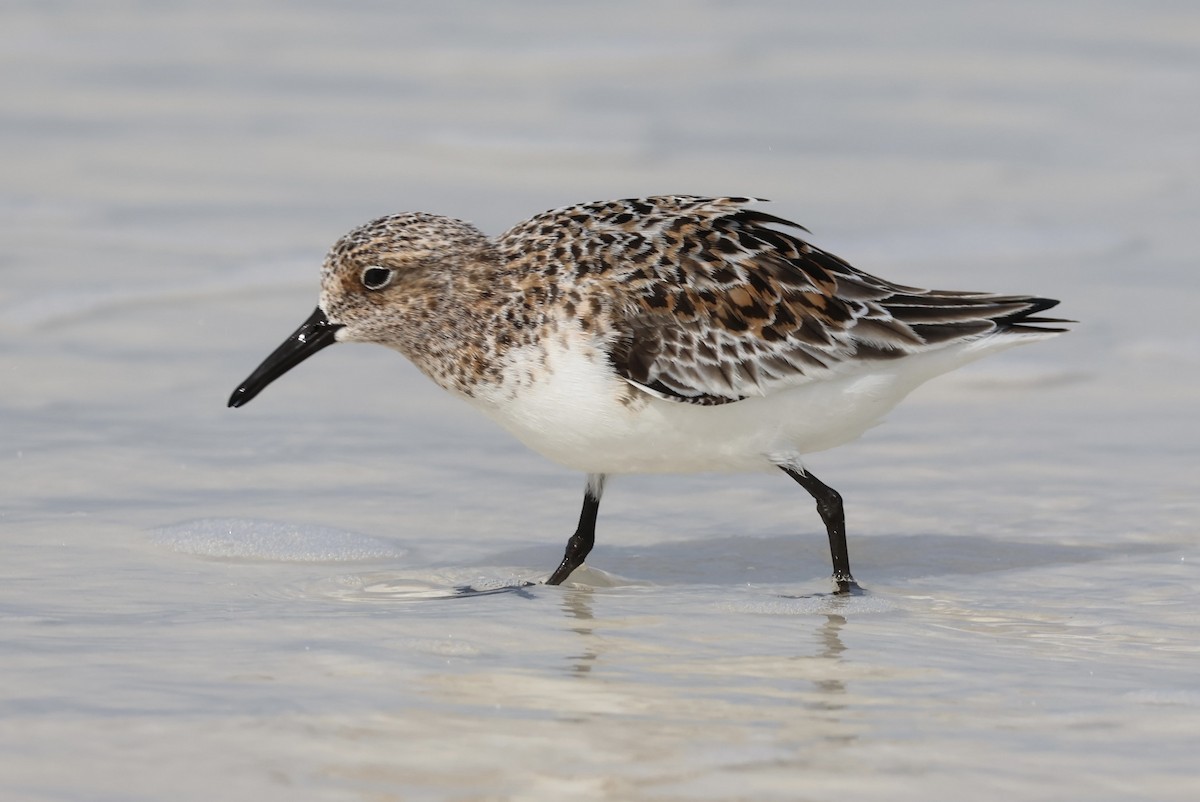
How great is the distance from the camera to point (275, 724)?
18.2ft

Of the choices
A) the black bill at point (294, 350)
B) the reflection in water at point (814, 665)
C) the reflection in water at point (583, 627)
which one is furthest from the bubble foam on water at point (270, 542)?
the reflection in water at point (814, 665)

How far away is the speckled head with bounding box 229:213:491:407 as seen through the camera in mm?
7848

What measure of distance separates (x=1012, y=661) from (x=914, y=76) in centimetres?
1100

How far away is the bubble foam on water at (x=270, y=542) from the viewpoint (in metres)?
8.05

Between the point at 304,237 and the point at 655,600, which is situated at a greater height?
the point at 304,237

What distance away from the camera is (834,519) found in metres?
7.82

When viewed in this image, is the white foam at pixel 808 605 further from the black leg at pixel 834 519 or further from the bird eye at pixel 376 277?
the bird eye at pixel 376 277

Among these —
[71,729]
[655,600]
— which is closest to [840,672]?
[655,600]

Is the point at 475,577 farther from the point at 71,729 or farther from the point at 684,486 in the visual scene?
the point at 71,729

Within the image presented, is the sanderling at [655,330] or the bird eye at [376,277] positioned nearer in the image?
the sanderling at [655,330]

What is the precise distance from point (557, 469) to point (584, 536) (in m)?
1.67

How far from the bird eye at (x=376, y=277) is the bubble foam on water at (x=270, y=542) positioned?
1.15 meters

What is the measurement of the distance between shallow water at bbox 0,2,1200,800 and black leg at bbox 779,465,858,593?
0.77 feet

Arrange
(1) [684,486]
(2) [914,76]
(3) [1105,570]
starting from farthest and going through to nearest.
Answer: (2) [914,76] → (1) [684,486] → (3) [1105,570]
